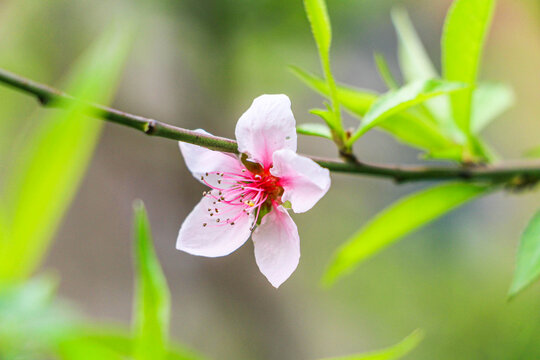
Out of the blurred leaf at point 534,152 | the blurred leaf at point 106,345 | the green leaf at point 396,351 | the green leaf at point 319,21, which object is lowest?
the green leaf at point 396,351

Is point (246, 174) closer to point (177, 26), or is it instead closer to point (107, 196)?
point (177, 26)

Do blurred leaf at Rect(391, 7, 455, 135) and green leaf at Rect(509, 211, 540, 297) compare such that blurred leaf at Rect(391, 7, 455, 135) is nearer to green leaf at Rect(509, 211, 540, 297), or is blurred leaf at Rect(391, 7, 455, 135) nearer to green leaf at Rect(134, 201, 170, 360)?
green leaf at Rect(509, 211, 540, 297)

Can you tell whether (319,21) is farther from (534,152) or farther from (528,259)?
(534,152)

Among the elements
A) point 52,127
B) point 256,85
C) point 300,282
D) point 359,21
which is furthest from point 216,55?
point 52,127

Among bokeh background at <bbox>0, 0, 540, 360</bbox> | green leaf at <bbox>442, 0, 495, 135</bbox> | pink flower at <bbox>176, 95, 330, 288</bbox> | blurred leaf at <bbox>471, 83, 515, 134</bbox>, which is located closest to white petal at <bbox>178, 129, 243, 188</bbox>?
pink flower at <bbox>176, 95, 330, 288</bbox>

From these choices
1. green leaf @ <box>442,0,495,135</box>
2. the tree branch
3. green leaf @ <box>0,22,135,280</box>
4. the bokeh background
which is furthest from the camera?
the bokeh background

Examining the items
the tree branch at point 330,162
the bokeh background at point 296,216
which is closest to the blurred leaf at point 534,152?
the tree branch at point 330,162

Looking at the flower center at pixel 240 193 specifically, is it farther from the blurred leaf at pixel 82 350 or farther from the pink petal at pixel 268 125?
the blurred leaf at pixel 82 350
